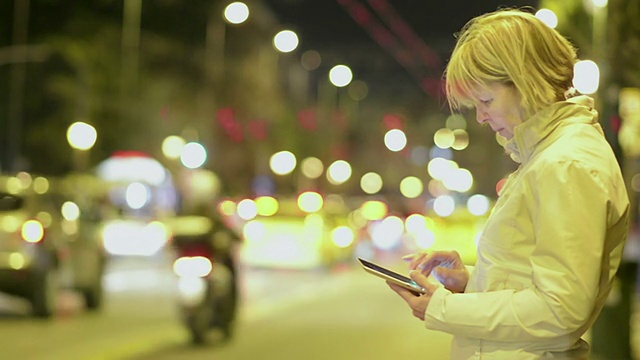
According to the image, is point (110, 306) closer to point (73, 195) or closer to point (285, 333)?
point (73, 195)

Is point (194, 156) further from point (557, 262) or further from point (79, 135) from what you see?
point (557, 262)

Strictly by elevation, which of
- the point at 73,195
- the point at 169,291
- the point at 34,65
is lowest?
the point at 169,291

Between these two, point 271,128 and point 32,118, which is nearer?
point 32,118

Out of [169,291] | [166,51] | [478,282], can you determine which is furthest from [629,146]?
[166,51]

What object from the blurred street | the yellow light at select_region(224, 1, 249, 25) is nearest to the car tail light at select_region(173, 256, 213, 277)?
the blurred street

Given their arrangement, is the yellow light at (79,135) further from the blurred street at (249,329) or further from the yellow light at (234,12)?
the blurred street at (249,329)

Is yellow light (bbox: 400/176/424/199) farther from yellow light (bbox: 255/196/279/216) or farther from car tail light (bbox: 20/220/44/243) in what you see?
car tail light (bbox: 20/220/44/243)

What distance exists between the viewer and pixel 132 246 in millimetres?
34406

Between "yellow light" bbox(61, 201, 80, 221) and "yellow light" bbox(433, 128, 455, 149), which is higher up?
"yellow light" bbox(433, 128, 455, 149)

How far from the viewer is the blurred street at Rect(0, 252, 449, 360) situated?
12133 millimetres

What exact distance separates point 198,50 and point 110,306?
2304 centimetres

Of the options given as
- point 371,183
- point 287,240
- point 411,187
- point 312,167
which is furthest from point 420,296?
point 411,187

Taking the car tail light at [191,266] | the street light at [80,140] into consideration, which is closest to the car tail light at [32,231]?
the car tail light at [191,266]

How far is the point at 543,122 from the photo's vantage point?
2643 mm
